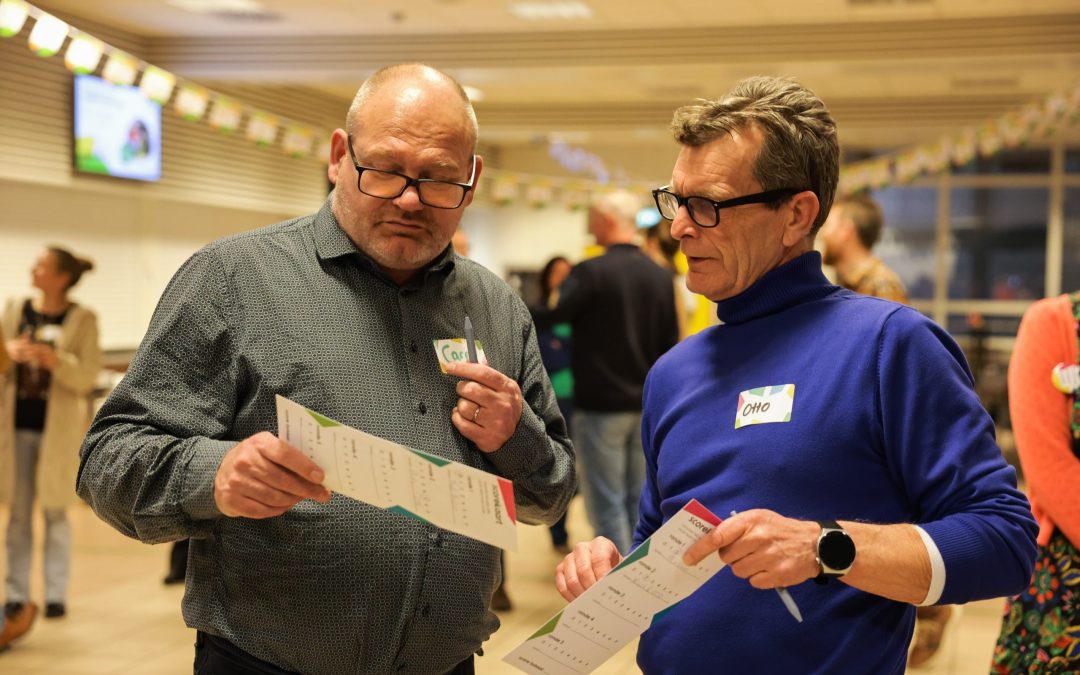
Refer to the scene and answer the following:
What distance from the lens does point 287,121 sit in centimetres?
928

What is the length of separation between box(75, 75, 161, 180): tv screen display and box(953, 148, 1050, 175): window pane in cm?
1094

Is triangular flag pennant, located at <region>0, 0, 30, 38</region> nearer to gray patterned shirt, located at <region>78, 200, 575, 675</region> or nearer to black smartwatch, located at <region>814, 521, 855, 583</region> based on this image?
gray patterned shirt, located at <region>78, 200, 575, 675</region>

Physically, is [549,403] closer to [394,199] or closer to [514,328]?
[514,328]

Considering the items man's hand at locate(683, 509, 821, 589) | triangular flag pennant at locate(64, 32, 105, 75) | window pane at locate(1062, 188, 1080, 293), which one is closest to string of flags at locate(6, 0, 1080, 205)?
triangular flag pennant at locate(64, 32, 105, 75)

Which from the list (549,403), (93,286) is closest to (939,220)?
(93,286)

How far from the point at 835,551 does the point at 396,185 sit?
0.90 meters

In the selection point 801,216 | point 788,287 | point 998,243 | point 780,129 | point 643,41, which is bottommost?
point 998,243

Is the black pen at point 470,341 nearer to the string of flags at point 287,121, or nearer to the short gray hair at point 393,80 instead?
the short gray hair at point 393,80

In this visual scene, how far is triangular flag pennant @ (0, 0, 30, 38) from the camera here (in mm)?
5160

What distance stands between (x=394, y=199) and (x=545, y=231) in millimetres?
15802

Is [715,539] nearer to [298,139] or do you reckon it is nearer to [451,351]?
[451,351]

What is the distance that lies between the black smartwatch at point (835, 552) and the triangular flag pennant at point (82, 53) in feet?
18.4

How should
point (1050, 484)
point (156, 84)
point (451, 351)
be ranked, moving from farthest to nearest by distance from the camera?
point (156, 84) → point (1050, 484) → point (451, 351)

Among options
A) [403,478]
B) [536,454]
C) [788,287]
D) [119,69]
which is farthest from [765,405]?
[119,69]
